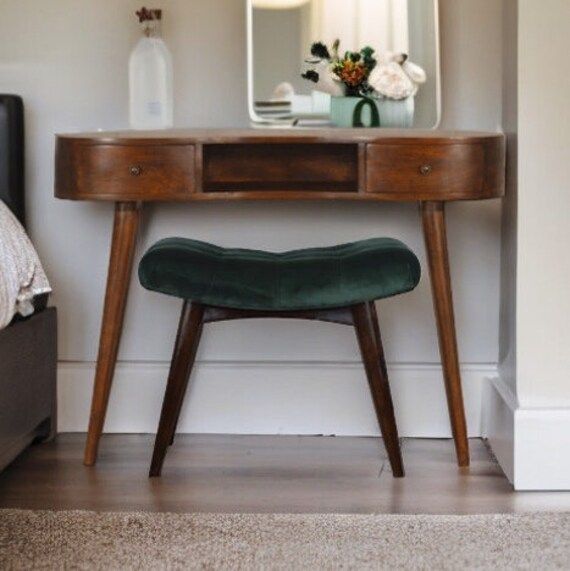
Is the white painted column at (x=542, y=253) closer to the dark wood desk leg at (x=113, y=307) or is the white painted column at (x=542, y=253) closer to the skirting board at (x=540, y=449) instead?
the skirting board at (x=540, y=449)

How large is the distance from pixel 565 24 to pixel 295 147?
64 cm

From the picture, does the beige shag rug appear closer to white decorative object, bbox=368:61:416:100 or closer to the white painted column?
the white painted column

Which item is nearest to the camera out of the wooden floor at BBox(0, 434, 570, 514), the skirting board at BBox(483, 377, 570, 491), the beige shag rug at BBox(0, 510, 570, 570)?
the beige shag rug at BBox(0, 510, 570, 570)

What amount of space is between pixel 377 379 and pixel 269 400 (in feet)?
1.78

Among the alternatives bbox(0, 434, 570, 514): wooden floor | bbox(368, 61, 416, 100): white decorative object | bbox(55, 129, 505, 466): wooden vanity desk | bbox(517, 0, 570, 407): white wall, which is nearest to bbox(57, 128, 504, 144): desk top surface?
bbox(55, 129, 505, 466): wooden vanity desk

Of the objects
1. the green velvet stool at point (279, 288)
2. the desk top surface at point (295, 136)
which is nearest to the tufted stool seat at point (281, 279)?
the green velvet stool at point (279, 288)

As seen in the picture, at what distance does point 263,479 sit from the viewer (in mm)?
2975

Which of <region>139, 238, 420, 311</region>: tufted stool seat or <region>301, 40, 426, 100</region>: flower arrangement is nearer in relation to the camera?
<region>139, 238, 420, 311</region>: tufted stool seat

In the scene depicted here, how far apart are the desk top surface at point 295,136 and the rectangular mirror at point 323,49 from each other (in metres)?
0.31

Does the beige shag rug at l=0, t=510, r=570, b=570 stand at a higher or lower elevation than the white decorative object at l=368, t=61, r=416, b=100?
lower

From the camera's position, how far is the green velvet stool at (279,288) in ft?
9.31

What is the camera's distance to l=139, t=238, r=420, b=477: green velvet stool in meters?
2.84

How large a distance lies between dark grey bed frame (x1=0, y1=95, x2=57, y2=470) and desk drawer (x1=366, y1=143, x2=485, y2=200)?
33.5 inches

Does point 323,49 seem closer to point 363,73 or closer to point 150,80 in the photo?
point 363,73
